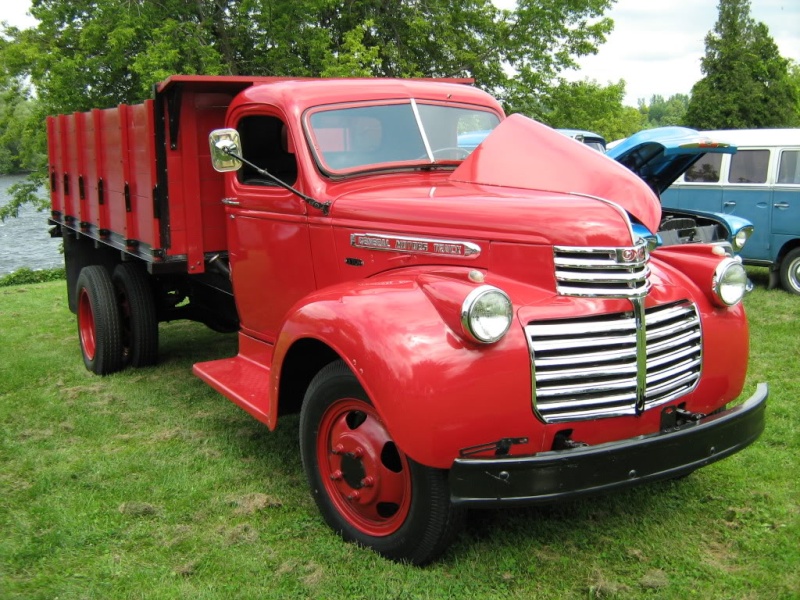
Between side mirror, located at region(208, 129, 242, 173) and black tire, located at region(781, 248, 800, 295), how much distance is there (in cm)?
812

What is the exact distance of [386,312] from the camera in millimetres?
2973

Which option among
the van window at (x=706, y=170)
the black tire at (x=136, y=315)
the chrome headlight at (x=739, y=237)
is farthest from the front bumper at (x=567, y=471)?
the van window at (x=706, y=170)

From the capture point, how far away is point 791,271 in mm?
9664

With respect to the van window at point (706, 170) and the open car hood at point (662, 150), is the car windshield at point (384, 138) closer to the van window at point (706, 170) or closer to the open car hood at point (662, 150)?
the open car hood at point (662, 150)

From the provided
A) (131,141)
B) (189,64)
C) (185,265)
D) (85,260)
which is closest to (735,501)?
(185,265)

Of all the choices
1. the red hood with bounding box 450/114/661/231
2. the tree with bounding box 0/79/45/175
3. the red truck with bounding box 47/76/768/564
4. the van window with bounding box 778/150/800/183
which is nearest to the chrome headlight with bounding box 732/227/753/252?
the van window with bounding box 778/150/800/183

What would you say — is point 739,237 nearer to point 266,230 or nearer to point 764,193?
point 764,193

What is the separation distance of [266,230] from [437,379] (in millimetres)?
1946

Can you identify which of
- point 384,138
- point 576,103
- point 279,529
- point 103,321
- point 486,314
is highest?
point 576,103

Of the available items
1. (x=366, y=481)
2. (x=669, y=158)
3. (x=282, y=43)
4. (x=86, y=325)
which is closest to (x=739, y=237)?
(x=669, y=158)

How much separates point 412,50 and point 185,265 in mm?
14448

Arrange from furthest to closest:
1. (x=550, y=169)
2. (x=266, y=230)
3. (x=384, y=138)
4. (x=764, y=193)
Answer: (x=764, y=193) < (x=266, y=230) < (x=384, y=138) < (x=550, y=169)

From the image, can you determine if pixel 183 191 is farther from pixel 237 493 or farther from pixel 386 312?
pixel 386 312

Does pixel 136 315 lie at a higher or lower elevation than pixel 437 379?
lower
